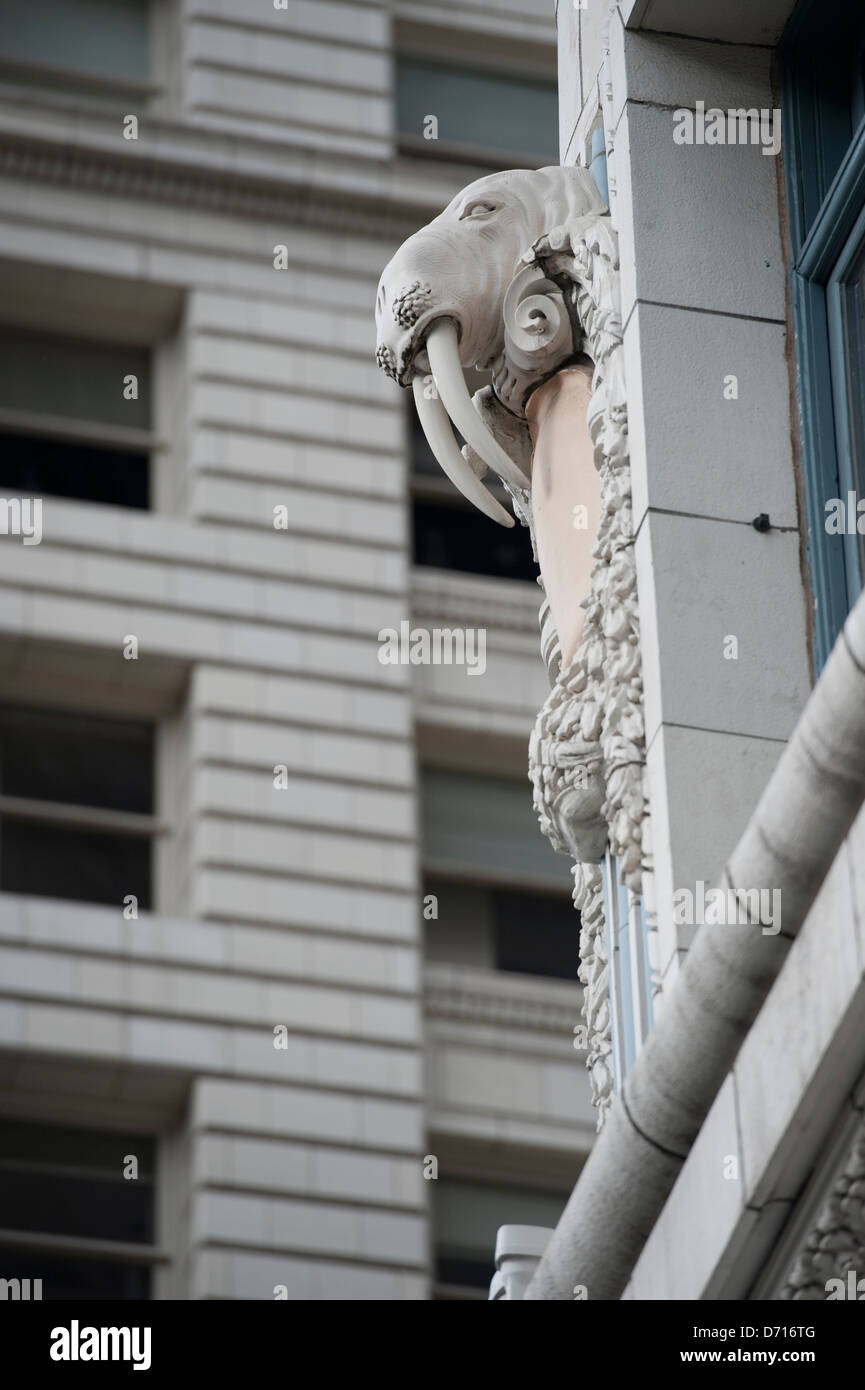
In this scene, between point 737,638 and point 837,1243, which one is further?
point 737,638

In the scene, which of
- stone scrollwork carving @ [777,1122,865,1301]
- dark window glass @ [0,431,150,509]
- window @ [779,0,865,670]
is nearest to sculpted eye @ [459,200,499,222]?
window @ [779,0,865,670]

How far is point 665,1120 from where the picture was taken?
1049 cm

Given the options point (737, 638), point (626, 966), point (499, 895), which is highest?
point (499, 895)

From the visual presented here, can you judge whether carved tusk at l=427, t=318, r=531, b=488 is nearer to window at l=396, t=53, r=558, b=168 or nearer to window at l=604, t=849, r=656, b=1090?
window at l=604, t=849, r=656, b=1090

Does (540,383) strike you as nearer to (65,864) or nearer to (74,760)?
(65,864)

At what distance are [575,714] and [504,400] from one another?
1.69 m

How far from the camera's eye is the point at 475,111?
43594 mm

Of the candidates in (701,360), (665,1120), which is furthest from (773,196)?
(665,1120)

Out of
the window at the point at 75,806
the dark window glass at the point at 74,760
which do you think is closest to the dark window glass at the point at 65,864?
the window at the point at 75,806

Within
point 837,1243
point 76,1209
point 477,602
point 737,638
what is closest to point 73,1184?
point 76,1209

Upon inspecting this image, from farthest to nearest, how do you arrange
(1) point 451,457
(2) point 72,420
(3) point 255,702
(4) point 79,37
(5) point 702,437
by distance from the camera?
(4) point 79,37 → (2) point 72,420 → (3) point 255,702 → (1) point 451,457 → (5) point 702,437

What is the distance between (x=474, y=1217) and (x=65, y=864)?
5.89 meters

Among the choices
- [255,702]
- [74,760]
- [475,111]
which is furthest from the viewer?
[475,111]
